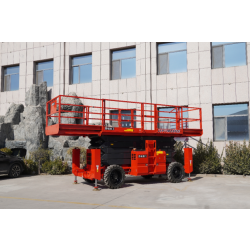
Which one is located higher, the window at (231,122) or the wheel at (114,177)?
the window at (231,122)

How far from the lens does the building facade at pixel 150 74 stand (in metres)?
16.0

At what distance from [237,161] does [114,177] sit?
7216 millimetres

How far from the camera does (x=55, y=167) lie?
1498 centimetres

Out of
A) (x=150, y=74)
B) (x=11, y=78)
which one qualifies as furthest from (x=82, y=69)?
(x=11, y=78)

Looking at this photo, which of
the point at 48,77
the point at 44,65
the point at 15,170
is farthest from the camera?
the point at 44,65

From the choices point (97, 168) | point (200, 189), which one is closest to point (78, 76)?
point (97, 168)

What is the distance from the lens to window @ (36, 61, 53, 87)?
2180 cm

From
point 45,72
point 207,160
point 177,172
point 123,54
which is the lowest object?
point 177,172

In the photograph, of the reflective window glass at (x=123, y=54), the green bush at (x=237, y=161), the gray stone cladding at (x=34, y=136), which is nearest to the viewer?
the green bush at (x=237, y=161)

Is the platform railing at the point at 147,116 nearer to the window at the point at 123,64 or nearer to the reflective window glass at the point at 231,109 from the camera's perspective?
the reflective window glass at the point at 231,109

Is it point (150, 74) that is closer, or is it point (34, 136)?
point (34, 136)

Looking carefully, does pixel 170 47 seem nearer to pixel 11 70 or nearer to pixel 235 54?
pixel 235 54

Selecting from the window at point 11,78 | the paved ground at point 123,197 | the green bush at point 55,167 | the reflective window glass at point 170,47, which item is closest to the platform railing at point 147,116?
the paved ground at point 123,197

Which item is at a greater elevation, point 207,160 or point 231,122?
point 231,122
